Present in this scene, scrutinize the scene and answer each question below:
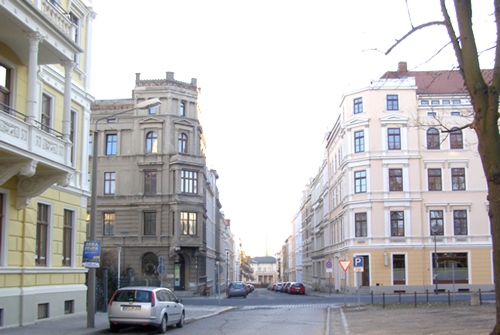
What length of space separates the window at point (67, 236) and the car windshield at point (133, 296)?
176 inches

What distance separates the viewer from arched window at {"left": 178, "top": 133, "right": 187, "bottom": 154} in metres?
49.3

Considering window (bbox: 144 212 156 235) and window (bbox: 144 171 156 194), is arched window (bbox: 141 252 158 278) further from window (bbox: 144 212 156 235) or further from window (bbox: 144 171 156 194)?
window (bbox: 144 171 156 194)

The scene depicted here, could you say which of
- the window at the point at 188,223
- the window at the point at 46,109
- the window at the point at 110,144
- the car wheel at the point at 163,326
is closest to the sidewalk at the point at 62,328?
the car wheel at the point at 163,326

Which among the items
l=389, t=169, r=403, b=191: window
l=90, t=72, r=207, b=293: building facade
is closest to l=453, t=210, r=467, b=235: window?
l=389, t=169, r=403, b=191: window

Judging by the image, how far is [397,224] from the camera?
→ 4603 centimetres

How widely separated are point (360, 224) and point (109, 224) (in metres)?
22.7

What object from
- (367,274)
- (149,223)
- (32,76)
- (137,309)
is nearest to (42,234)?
(137,309)

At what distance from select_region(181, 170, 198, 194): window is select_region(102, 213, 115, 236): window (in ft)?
23.5

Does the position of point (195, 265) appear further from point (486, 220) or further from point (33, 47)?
point (33, 47)

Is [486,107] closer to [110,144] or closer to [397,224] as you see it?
[397,224]

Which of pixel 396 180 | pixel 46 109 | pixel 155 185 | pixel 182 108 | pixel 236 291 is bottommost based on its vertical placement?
pixel 236 291

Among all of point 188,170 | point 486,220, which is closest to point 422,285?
point 486,220

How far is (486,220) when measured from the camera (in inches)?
1788

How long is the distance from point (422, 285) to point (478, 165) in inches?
457
